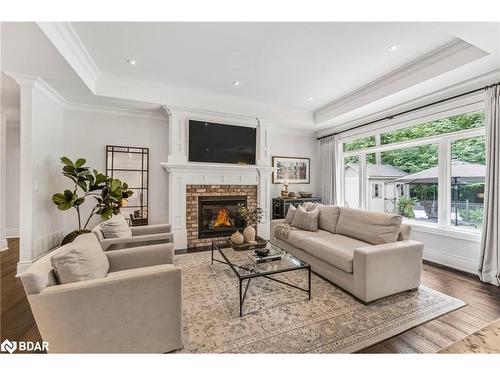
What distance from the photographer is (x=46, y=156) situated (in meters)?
3.27

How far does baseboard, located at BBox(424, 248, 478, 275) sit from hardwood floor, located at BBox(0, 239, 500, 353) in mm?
181

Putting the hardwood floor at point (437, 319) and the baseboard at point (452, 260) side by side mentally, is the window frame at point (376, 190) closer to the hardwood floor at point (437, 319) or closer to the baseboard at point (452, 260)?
the baseboard at point (452, 260)

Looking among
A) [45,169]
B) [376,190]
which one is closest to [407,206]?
[376,190]

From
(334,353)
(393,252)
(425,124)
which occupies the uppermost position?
(425,124)

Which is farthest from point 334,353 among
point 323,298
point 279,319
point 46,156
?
point 46,156

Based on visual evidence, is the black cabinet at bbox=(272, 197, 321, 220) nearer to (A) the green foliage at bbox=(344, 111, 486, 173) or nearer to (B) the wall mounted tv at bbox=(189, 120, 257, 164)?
(B) the wall mounted tv at bbox=(189, 120, 257, 164)

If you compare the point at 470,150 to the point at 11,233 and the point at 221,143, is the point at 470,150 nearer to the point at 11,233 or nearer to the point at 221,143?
the point at 221,143

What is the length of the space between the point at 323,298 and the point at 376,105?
11.0ft

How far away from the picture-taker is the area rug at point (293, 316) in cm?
162

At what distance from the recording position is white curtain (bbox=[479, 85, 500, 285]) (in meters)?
2.65

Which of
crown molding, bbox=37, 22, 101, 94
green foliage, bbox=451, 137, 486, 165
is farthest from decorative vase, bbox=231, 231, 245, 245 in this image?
green foliage, bbox=451, 137, 486, 165

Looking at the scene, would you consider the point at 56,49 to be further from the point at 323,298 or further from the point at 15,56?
the point at 323,298

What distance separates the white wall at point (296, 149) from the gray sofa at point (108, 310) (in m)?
4.15

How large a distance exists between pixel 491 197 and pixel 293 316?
9.65 ft
